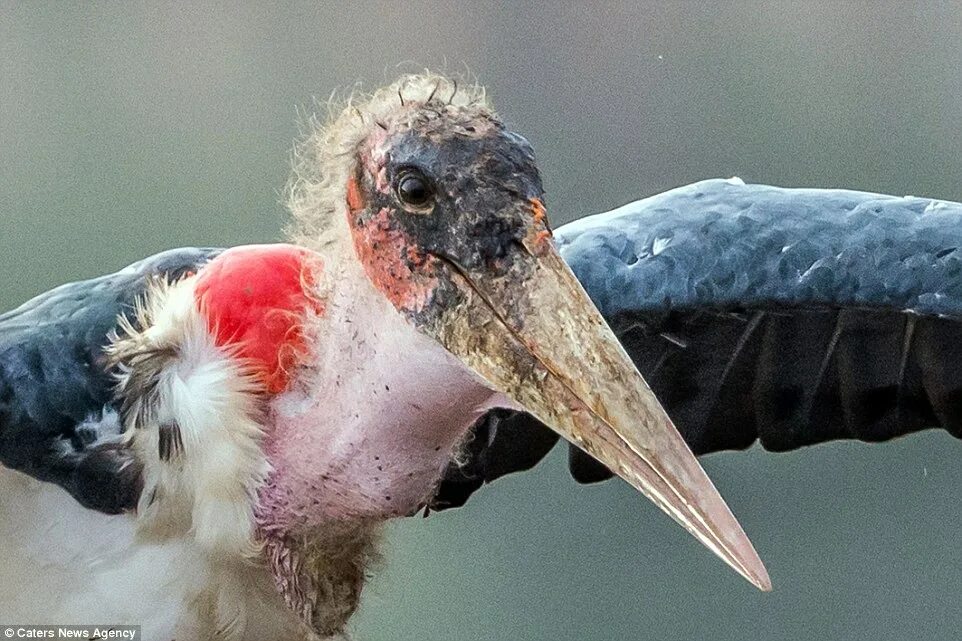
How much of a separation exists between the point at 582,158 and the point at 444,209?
2579 mm

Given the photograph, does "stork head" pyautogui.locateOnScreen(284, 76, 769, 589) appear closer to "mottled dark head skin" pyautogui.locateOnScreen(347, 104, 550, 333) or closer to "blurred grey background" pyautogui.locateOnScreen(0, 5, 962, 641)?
"mottled dark head skin" pyautogui.locateOnScreen(347, 104, 550, 333)

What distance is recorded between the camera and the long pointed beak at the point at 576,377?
1156 mm

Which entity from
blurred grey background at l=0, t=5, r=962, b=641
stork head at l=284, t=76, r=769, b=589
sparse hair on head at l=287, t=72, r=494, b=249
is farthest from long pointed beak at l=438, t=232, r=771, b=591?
blurred grey background at l=0, t=5, r=962, b=641

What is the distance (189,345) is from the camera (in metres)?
1.50

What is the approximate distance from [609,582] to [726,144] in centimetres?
129

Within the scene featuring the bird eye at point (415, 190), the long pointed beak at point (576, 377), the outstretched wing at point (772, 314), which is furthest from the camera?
the outstretched wing at point (772, 314)

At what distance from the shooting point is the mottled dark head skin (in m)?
1.24

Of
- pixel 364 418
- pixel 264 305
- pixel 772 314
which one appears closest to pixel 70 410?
pixel 264 305

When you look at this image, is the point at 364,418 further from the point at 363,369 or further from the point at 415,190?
the point at 415,190

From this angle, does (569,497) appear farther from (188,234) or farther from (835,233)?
(835,233)

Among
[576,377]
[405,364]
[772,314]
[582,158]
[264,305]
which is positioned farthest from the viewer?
[582,158]

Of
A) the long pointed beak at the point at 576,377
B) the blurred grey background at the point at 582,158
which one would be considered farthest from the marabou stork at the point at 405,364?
the blurred grey background at the point at 582,158

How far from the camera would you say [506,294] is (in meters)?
1.24

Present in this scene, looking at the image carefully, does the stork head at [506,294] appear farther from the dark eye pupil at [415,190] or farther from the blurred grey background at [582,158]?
the blurred grey background at [582,158]
